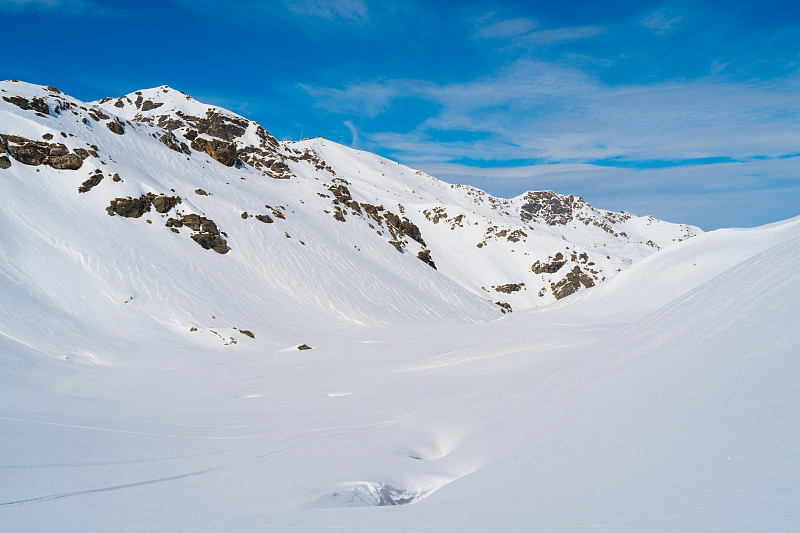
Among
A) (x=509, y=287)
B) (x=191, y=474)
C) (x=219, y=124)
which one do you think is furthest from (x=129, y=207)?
(x=509, y=287)

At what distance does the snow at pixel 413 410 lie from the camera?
397cm

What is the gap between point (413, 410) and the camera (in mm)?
9766

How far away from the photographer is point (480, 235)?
86.4 metres

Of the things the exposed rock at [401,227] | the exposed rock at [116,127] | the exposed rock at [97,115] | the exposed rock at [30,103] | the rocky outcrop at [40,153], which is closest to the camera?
the rocky outcrop at [40,153]

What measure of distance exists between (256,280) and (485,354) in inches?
1046

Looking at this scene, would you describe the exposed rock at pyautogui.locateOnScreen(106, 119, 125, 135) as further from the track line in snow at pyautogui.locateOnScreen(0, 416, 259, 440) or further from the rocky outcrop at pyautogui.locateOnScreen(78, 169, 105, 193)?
the track line in snow at pyautogui.locateOnScreen(0, 416, 259, 440)

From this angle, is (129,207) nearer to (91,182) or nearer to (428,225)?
(91,182)

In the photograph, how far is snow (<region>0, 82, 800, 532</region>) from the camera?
3.97 metres

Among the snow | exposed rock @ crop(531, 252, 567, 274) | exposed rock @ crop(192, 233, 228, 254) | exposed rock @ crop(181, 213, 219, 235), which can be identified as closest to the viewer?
the snow

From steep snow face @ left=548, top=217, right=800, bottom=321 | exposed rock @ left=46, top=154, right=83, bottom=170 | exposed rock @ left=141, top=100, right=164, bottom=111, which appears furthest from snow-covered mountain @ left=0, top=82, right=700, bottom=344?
steep snow face @ left=548, top=217, right=800, bottom=321

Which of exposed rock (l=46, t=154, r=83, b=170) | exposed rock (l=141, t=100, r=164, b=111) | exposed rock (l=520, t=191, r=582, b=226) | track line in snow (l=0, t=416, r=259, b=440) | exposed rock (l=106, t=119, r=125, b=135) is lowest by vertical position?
track line in snow (l=0, t=416, r=259, b=440)

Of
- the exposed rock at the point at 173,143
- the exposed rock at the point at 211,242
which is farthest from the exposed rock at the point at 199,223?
the exposed rock at the point at 173,143

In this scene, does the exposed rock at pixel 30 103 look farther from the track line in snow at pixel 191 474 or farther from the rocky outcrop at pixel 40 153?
the track line in snow at pixel 191 474

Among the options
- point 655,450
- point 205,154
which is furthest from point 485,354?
point 205,154
